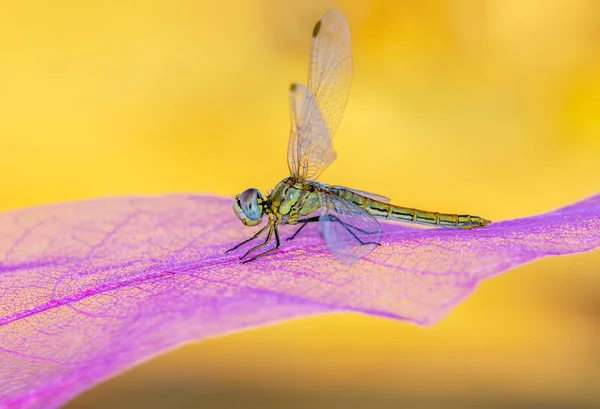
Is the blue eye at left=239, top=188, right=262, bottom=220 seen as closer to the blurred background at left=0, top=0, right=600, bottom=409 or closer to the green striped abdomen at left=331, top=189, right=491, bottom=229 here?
the green striped abdomen at left=331, top=189, right=491, bottom=229

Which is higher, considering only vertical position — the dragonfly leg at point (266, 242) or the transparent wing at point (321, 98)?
the transparent wing at point (321, 98)

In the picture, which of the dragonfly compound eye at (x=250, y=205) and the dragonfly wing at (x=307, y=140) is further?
the dragonfly wing at (x=307, y=140)

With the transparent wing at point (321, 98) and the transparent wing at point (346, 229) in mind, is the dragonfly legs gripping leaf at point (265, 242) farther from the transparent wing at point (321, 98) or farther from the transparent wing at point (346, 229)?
the transparent wing at point (321, 98)

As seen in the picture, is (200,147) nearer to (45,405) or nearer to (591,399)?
(591,399)

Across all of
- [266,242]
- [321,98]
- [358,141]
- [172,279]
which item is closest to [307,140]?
[321,98]

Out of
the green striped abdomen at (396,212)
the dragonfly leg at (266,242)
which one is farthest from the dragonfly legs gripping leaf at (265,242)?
the green striped abdomen at (396,212)

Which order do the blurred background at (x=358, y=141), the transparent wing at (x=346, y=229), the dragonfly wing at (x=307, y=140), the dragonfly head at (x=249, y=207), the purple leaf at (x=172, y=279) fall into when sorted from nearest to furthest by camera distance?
the purple leaf at (x=172, y=279), the transparent wing at (x=346, y=229), the dragonfly head at (x=249, y=207), the dragonfly wing at (x=307, y=140), the blurred background at (x=358, y=141)

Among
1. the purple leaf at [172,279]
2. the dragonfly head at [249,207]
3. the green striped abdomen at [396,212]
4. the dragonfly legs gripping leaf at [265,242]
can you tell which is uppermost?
the green striped abdomen at [396,212]
